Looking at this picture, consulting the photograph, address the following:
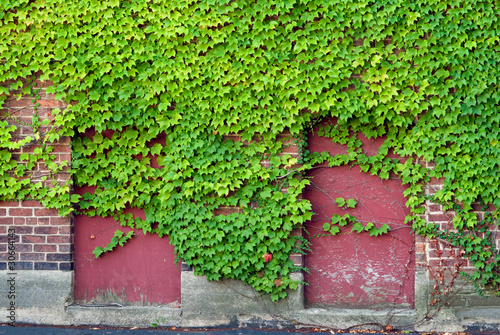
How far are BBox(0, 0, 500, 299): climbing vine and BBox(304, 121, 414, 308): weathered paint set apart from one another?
15cm

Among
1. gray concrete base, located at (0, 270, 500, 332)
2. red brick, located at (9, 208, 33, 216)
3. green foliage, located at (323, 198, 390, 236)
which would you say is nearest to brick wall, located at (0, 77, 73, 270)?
red brick, located at (9, 208, 33, 216)

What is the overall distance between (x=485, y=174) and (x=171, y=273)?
338 centimetres

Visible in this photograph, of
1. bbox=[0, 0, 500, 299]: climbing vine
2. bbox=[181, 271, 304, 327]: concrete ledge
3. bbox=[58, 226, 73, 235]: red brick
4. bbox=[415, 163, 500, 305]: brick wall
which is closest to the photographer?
bbox=[0, 0, 500, 299]: climbing vine

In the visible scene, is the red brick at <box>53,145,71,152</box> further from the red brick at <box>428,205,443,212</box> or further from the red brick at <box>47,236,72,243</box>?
the red brick at <box>428,205,443,212</box>

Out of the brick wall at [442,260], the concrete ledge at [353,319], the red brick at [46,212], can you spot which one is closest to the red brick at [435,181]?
the brick wall at [442,260]

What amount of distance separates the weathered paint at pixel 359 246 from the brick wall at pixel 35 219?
262 cm

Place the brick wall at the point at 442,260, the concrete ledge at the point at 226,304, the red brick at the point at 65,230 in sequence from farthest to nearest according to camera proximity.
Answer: the red brick at the point at 65,230
the concrete ledge at the point at 226,304
the brick wall at the point at 442,260

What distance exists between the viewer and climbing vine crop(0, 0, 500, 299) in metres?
4.49

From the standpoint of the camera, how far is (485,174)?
4457mm

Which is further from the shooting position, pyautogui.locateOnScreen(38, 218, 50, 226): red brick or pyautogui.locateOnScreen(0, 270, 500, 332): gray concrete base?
pyautogui.locateOnScreen(38, 218, 50, 226): red brick

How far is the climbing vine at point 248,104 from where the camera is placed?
4488mm

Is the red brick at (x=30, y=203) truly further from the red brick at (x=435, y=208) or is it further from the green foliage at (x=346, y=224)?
the red brick at (x=435, y=208)

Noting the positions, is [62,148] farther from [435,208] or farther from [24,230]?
[435,208]

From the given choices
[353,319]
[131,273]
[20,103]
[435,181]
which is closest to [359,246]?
[353,319]
